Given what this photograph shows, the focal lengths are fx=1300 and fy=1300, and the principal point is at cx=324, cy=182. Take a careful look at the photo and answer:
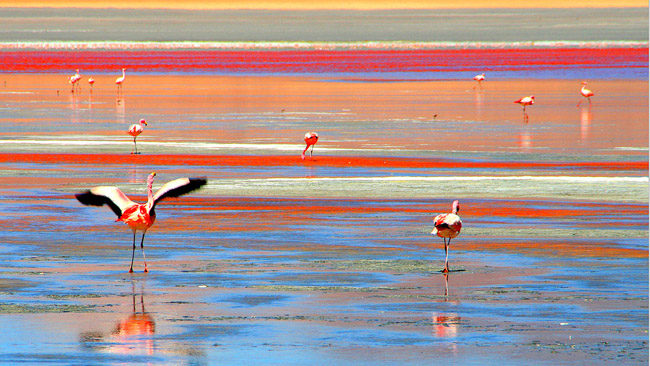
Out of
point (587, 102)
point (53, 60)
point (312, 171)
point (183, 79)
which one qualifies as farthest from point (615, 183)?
point (53, 60)

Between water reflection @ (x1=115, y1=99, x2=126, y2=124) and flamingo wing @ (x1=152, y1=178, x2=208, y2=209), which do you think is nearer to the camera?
flamingo wing @ (x1=152, y1=178, x2=208, y2=209)

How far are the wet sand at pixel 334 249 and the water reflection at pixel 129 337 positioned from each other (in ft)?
0.08

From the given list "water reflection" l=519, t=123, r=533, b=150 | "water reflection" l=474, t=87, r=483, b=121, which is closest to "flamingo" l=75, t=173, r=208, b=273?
"water reflection" l=519, t=123, r=533, b=150

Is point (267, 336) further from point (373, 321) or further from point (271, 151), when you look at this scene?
point (271, 151)

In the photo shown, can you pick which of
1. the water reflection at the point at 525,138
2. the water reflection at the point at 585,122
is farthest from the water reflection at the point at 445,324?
the water reflection at the point at 585,122

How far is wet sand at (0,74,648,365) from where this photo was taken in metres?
9.23

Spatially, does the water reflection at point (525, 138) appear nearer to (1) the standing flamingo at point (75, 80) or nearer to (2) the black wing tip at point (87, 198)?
(2) the black wing tip at point (87, 198)

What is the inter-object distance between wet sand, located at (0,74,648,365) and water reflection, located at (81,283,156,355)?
23 millimetres

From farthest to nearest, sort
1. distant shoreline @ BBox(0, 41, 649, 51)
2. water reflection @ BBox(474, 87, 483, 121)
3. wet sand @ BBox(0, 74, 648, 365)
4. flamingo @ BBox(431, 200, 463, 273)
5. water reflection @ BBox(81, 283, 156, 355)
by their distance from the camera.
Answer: distant shoreline @ BBox(0, 41, 649, 51) → water reflection @ BBox(474, 87, 483, 121) → flamingo @ BBox(431, 200, 463, 273) → wet sand @ BBox(0, 74, 648, 365) → water reflection @ BBox(81, 283, 156, 355)

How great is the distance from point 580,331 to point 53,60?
81.4 meters

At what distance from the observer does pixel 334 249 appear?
13.6 meters

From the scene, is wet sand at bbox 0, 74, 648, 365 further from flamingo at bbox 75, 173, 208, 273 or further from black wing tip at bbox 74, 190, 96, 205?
black wing tip at bbox 74, 190, 96, 205

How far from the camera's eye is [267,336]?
939 cm

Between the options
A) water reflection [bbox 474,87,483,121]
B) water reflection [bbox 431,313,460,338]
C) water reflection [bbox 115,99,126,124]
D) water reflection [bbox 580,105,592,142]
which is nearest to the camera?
water reflection [bbox 431,313,460,338]
